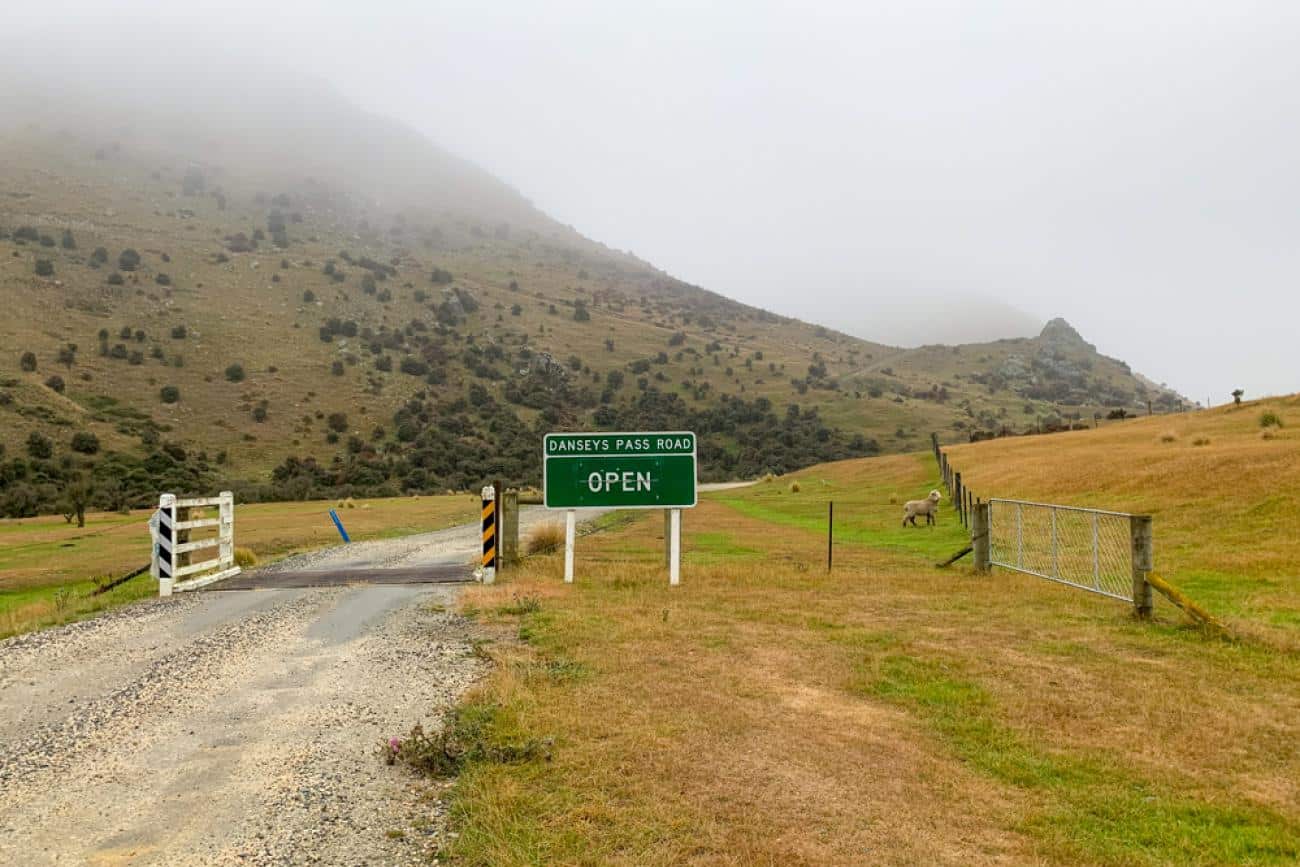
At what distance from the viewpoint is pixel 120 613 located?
451 inches

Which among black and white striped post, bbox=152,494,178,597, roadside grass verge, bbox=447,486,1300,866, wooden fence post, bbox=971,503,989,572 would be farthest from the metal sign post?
black and white striped post, bbox=152,494,178,597

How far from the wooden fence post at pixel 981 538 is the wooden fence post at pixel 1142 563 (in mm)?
4400

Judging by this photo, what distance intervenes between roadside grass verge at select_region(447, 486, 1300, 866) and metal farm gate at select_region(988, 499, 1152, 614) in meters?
0.81

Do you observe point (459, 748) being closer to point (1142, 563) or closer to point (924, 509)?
point (1142, 563)

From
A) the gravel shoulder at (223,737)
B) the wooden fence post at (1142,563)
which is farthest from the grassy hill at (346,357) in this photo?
the wooden fence post at (1142,563)

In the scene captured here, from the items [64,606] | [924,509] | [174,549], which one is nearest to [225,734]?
[64,606]

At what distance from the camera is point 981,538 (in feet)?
48.3

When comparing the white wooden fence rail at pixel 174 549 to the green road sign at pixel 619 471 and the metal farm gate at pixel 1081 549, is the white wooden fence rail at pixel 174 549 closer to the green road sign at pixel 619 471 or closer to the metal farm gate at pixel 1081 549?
the green road sign at pixel 619 471

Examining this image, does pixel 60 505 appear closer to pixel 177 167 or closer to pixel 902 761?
pixel 902 761

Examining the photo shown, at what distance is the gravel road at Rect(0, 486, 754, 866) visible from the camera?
423 centimetres

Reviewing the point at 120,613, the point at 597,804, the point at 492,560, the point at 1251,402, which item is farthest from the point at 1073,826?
the point at 1251,402

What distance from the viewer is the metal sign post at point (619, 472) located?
14.0 metres

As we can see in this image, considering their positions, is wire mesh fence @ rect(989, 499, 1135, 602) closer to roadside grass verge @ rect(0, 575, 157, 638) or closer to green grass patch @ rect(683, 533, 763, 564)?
green grass patch @ rect(683, 533, 763, 564)

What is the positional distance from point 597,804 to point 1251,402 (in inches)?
1834
